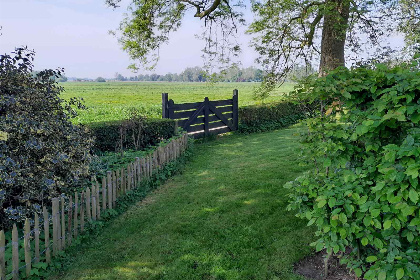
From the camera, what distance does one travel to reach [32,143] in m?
5.20

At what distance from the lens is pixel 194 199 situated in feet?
23.7

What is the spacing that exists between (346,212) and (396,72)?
1585 mm

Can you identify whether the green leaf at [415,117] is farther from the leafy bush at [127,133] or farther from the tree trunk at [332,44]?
the tree trunk at [332,44]

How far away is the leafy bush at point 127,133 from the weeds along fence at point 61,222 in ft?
8.50

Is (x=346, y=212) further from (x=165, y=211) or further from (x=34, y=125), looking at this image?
(x=34, y=125)

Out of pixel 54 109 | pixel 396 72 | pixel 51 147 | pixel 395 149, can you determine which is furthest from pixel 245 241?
pixel 54 109

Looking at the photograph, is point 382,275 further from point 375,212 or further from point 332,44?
point 332,44

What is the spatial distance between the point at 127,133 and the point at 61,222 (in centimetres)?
592

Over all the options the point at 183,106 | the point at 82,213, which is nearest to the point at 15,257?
the point at 82,213

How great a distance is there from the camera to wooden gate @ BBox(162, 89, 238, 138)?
46.3 feet

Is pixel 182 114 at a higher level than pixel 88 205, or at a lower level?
higher

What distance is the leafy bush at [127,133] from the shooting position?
10.4m

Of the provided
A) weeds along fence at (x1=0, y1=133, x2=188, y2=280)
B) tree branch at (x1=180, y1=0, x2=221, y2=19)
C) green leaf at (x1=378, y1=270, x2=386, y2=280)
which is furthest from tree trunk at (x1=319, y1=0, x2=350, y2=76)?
green leaf at (x1=378, y1=270, x2=386, y2=280)

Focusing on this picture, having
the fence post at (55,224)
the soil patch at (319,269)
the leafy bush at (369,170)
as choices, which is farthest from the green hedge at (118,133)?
the leafy bush at (369,170)
